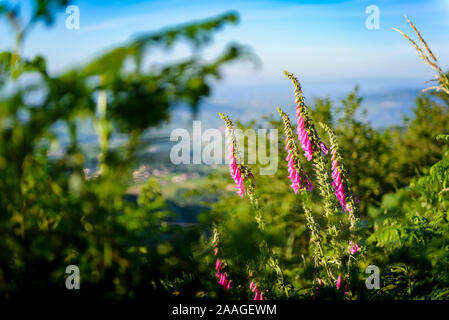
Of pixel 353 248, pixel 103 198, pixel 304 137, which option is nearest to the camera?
pixel 103 198

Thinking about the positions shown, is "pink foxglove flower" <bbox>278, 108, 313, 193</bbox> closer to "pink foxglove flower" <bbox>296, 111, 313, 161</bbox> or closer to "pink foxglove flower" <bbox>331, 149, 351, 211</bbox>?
"pink foxglove flower" <bbox>296, 111, 313, 161</bbox>

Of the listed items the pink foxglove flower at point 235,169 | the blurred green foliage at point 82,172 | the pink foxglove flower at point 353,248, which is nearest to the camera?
the blurred green foliage at point 82,172

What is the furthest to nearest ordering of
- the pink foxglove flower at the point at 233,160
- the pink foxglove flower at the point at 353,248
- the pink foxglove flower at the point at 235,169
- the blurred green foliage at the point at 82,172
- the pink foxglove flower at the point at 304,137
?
the pink foxglove flower at the point at 304,137, the pink foxglove flower at the point at 235,169, the pink foxglove flower at the point at 233,160, the pink foxglove flower at the point at 353,248, the blurred green foliage at the point at 82,172

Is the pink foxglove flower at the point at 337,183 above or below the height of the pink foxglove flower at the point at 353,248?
above

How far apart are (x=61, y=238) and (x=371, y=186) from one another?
7.59 metres

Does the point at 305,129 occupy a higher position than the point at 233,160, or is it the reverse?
the point at 305,129

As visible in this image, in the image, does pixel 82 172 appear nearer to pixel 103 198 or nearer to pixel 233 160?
pixel 103 198

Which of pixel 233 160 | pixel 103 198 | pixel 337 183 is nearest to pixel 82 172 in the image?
pixel 103 198

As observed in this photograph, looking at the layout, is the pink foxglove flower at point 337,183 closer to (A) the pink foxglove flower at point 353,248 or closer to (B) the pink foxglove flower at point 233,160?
(A) the pink foxglove flower at point 353,248

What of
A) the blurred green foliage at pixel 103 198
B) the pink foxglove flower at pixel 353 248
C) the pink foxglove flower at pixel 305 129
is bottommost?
the pink foxglove flower at pixel 353 248

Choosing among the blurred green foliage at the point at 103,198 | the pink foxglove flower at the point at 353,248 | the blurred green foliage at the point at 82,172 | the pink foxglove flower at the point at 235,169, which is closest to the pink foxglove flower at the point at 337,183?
the pink foxglove flower at the point at 353,248

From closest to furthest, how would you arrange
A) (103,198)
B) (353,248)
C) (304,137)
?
(103,198), (353,248), (304,137)

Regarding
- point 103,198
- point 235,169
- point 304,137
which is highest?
point 304,137

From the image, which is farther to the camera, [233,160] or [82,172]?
[233,160]
